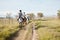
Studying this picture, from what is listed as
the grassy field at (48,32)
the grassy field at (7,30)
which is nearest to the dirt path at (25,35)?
the grassy field at (48,32)

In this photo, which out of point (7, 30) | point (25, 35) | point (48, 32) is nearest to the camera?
point (25, 35)

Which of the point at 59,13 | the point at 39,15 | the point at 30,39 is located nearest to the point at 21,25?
the point at 30,39

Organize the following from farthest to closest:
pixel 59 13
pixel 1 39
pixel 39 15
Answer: pixel 39 15, pixel 59 13, pixel 1 39

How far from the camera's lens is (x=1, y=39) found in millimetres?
12336

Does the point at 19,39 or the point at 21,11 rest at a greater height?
the point at 21,11

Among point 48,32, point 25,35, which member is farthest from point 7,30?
point 48,32

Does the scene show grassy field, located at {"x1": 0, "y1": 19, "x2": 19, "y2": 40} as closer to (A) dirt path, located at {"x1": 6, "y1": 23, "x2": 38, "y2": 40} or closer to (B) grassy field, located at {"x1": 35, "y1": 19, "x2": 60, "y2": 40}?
(A) dirt path, located at {"x1": 6, "y1": 23, "x2": 38, "y2": 40}

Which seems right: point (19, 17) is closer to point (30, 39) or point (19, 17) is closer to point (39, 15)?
point (30, 39)

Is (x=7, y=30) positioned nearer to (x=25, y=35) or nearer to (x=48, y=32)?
(x=25, y=35)

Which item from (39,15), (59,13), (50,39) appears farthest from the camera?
(39,15)

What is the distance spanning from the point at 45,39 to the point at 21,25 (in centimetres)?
1111

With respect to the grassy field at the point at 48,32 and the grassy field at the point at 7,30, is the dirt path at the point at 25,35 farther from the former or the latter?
the grassy field at the point at 7,30

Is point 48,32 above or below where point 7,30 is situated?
below

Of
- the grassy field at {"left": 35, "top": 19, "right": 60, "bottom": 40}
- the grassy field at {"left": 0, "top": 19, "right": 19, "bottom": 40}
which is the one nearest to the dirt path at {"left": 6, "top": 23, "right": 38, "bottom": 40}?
the grassy field at {"left": 35, "top": 19, "right": 60, "bottom": 40}
